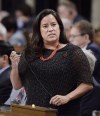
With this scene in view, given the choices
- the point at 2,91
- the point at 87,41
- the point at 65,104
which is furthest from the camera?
the point at 87,41

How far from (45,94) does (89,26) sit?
9.37 ft

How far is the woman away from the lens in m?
8.35

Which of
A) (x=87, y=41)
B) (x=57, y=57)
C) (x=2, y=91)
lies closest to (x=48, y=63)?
(x=57, y=57)

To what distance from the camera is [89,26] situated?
11.1 m

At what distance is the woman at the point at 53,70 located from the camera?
8.35m

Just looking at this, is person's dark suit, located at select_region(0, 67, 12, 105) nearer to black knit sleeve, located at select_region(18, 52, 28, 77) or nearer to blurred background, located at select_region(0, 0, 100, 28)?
black knit sleeve, located at select_region(18, 52, 28, 77)

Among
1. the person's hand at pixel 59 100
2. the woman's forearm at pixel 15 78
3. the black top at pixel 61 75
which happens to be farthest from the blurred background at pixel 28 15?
the person's hand at pixel 59 100

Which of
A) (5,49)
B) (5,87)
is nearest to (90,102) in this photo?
(5,87)

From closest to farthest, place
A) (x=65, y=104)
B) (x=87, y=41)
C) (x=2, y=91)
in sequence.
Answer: (x=65, y=104)
(x=2, y=91)
(x=87, y=41)

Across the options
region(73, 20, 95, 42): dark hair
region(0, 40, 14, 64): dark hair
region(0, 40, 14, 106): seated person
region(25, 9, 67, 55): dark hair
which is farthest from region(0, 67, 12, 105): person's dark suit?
region(73, 20, 95, 42): dark hair

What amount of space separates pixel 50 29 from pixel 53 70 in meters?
0.48

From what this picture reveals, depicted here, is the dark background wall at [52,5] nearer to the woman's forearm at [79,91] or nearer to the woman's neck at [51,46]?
the woman's neck at [51,46]

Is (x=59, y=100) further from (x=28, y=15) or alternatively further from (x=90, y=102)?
(x=28, y=15)

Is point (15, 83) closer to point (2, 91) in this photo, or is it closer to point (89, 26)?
point (2, 91)
